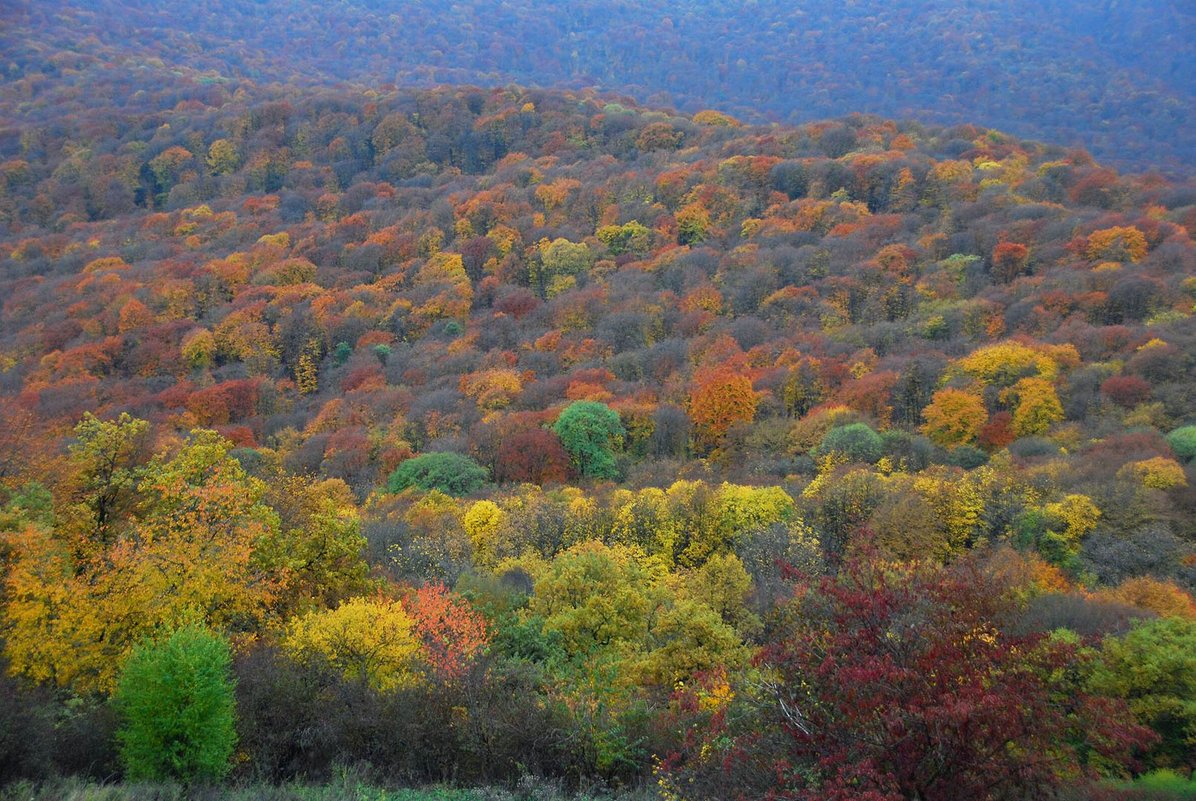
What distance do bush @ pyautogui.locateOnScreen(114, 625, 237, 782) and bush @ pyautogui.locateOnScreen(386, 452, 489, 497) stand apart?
35.6 meters

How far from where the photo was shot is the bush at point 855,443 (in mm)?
47094

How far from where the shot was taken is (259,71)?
19512 centimetres

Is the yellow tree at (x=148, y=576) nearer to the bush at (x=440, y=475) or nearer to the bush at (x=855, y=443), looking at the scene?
the bush at (x=440, y=475)

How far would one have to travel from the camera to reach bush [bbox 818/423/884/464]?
1854 inches

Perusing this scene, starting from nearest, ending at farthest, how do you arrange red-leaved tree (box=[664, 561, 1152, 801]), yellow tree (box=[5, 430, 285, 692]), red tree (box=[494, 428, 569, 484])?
red-leaved tree (box=[664, 561, 1152, 801]) → yellow tree (box=[5, 430, 285, 692]) → red tree (box=[494, 428, 569, 484])

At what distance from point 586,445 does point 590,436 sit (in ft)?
3.69

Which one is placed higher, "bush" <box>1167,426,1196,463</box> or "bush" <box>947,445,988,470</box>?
"bush" <box>1167,426,1196,463</box>

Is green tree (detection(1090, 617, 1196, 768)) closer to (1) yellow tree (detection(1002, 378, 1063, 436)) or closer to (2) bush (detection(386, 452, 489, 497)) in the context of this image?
(1) yellow tree (detection(1002, 378, 1063, 436))

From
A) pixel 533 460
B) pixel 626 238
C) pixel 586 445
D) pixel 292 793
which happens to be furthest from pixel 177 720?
pixel 626 238

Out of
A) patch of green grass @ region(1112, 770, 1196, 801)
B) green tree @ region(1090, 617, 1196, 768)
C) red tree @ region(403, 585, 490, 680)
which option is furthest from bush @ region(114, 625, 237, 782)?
green tree @ region(1090, 617, 1196, 768)

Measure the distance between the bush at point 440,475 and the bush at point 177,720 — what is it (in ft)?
117

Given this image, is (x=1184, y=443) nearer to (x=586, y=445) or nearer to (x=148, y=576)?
(x=586, y=445)

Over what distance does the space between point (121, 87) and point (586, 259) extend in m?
115

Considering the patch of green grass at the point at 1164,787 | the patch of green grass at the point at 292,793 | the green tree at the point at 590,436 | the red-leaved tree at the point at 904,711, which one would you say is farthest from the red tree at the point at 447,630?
the green tree at the point at 590,436
